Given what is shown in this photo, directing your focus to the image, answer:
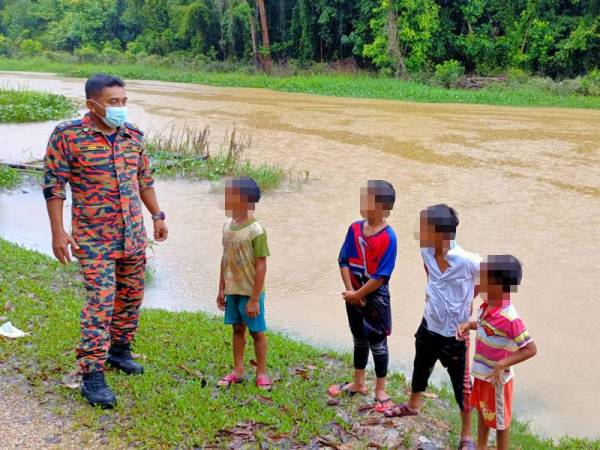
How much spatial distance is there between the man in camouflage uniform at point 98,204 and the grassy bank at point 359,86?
24.5 m

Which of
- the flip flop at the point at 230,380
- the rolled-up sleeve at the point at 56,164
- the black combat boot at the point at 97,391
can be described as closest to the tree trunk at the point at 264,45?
the flip flop at the point at 230,380

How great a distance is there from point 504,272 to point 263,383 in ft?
5.92

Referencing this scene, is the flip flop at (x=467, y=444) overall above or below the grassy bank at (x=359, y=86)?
below

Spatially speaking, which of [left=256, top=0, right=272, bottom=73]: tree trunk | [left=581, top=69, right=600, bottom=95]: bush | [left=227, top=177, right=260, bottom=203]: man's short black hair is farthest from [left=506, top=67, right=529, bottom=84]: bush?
[left=227, top=177, right=260, bottom=203]: man's short black hair

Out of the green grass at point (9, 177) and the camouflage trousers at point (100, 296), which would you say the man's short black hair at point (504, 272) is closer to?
the camouflage trousers at point (100, 296)

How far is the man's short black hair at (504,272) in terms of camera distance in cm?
322

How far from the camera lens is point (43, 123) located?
787 inches

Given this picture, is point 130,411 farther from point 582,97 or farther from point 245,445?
Result: point 582,97

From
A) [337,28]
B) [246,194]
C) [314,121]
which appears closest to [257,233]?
[246,194]

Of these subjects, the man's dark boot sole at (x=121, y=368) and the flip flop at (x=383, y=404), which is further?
the man's dark boot sole at (x=121, y=368)

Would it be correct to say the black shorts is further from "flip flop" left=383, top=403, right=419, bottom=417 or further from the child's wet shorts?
"flip flop" left=383, top=403, right=419, bottom=417

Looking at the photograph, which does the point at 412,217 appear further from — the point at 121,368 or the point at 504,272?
the point at 504,272

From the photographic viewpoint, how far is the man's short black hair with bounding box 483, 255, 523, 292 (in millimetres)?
3217

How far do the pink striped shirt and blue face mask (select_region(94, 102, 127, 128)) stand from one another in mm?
2262
